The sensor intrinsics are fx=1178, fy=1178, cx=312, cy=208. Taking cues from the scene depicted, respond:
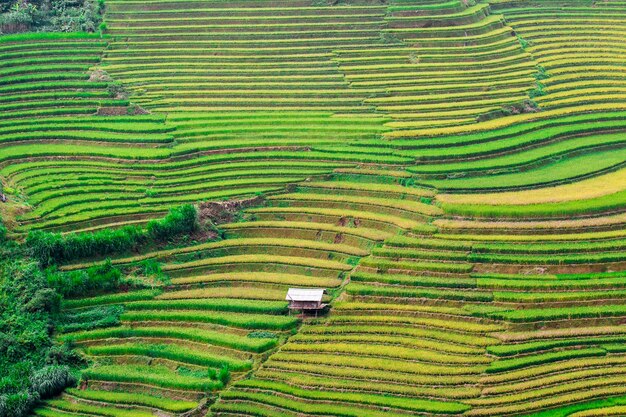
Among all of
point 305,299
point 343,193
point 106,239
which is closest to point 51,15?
point 106,239

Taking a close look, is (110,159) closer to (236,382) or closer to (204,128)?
(204,128)

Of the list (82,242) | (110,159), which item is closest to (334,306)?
(82,242)

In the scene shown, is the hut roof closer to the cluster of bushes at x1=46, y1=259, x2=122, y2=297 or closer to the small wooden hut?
the small wooden hut

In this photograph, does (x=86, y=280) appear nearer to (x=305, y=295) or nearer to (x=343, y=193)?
(x=305, y=295)

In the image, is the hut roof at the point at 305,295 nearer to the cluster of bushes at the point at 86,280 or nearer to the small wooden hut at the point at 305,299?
the small wooden hut at the point at 305,299

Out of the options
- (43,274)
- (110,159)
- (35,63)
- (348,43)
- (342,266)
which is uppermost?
(348,43)

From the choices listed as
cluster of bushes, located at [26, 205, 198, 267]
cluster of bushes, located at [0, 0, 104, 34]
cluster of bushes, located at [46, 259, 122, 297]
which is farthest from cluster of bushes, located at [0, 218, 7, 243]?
cluster of bushes, located at [0, 0, 104, 34]
